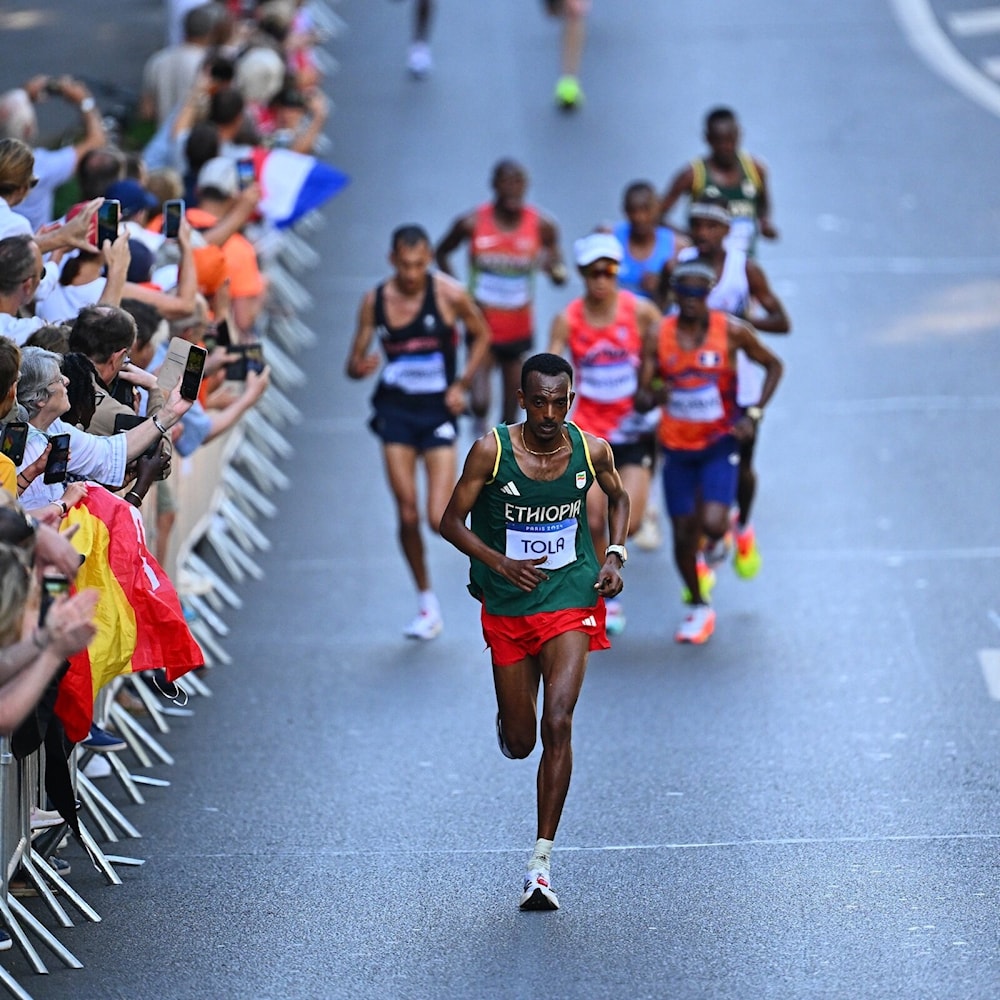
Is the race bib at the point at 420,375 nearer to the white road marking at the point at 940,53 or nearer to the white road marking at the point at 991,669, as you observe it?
the white road marking at the point at 991,669

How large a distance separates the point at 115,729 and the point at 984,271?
34.5 feet

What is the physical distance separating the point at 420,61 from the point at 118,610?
54.8 ft

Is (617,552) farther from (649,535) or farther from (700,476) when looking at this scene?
(649,535)

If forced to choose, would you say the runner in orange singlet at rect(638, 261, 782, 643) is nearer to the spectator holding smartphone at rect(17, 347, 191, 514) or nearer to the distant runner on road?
the distant runner on road

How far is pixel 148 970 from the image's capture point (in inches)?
278

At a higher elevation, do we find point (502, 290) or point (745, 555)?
point (502, 290)

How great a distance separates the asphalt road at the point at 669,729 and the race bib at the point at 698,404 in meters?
1.17

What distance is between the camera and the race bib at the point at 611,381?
11320mm

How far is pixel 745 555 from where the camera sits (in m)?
12.0

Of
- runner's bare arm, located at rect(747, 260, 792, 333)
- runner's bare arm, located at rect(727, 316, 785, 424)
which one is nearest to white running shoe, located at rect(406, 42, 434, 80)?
runner's bare arm, located at rect(747, 260, 792, 333)

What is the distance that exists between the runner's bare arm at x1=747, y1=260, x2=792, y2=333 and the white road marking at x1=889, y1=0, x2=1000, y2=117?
10.7 metres

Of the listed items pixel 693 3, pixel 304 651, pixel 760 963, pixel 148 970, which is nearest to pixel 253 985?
pixel 148 970

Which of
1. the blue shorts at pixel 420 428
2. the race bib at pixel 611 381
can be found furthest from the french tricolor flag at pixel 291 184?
the race bib at pixel 611 381

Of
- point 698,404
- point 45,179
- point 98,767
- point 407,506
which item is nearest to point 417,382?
point 407,506
